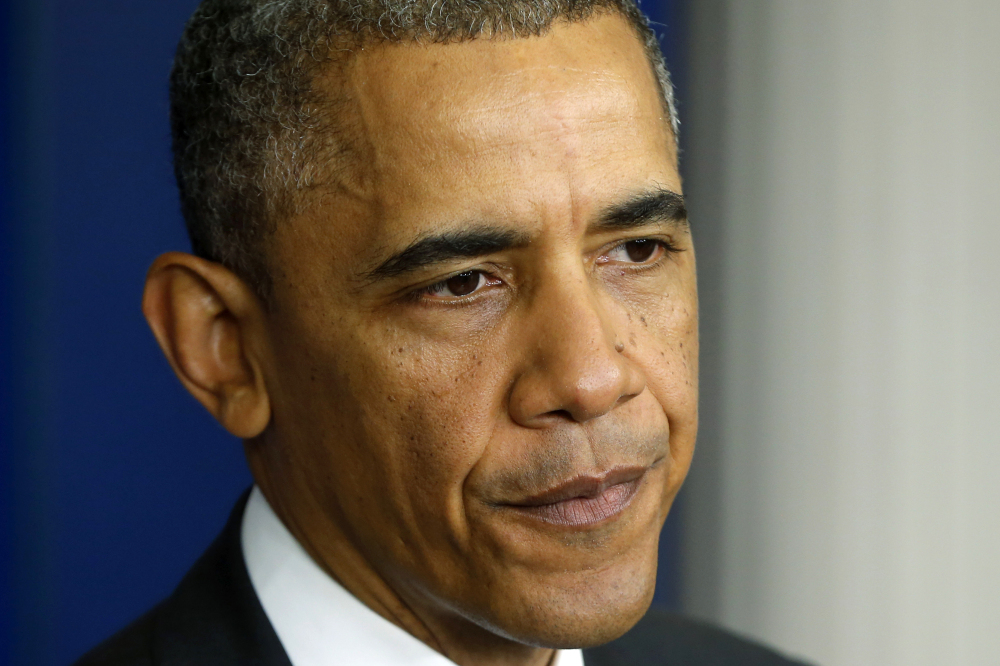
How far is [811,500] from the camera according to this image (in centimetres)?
365

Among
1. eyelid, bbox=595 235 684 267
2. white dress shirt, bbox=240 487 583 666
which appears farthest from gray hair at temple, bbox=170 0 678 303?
white dress shirt, bbox=240 487 583 666

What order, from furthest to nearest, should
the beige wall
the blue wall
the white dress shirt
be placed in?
the beige wall, the blue wall, the white dress shirt

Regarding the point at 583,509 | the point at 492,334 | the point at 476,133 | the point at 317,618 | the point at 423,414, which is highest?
the point at 476,133

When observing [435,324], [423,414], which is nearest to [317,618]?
[423,414]

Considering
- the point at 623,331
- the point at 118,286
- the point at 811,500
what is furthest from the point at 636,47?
the point at 811,500

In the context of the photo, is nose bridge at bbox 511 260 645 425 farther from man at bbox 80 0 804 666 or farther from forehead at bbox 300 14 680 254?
forehead at bbox 300 14 680 254

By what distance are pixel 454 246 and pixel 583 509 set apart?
1.39 ft

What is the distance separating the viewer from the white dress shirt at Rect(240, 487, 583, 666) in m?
1.70

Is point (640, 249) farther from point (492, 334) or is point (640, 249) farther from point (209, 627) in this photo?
point (209, 627)

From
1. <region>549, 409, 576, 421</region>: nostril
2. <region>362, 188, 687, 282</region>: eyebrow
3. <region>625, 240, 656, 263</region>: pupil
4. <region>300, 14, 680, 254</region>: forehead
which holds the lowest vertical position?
<region>549, 409, 576, 421</region>: nostril

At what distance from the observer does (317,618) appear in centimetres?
173

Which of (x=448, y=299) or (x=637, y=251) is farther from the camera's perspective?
(x=637, y=251)

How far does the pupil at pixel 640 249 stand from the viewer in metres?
1.72

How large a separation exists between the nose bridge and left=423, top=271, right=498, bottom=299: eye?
9cm
